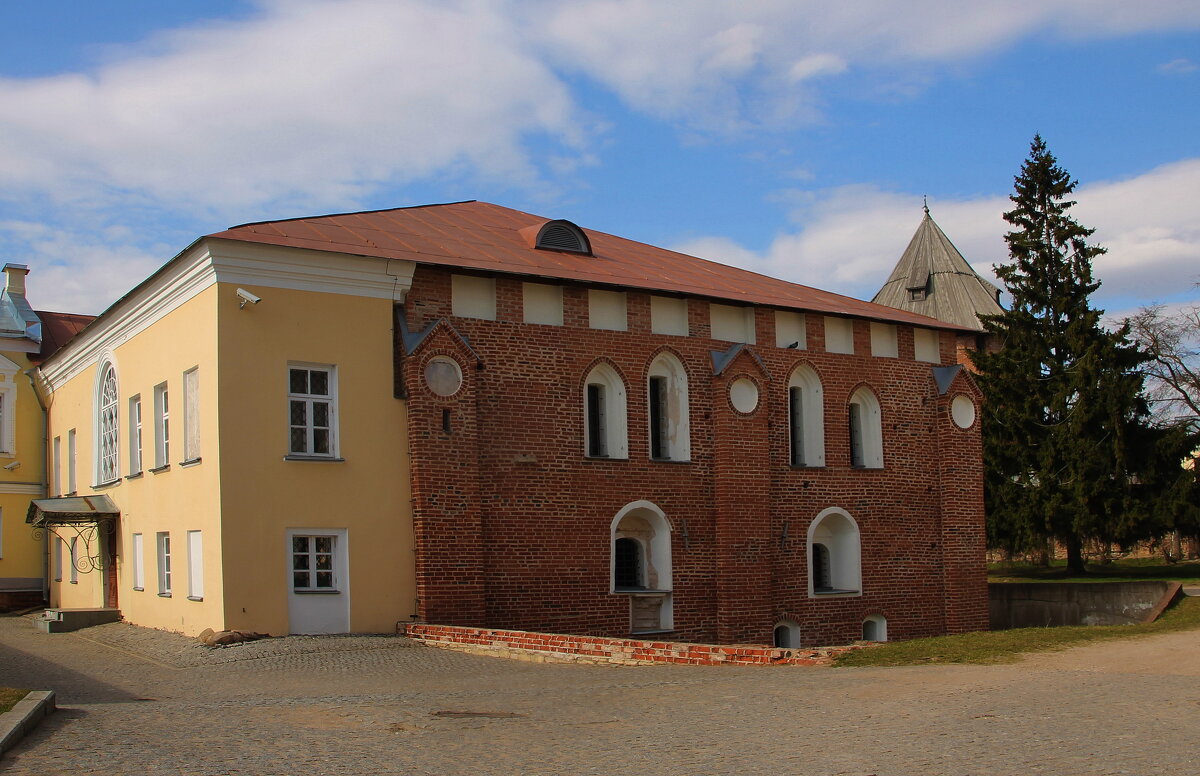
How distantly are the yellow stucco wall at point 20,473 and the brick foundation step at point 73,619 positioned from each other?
612 centimetres

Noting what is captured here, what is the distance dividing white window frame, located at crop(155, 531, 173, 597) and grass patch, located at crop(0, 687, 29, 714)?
906 centimetres

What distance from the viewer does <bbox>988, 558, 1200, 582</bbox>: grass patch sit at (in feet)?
110

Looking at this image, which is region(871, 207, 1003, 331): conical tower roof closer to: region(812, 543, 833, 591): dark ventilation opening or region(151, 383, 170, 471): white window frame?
region(812, 543, 833, 591): dark ventilation opening

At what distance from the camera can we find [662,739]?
8844 millimetres

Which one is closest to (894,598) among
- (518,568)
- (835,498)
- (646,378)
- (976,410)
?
(835,498)

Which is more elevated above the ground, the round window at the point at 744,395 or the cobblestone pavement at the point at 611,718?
the round window at the point at 744,395

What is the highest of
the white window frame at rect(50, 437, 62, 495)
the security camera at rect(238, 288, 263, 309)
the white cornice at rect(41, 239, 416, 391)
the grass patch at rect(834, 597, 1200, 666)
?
the white cornice at rect(41, 239, 416, 391)

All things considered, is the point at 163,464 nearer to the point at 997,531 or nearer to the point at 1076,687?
the point at 1076,687

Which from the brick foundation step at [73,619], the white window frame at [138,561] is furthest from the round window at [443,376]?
the brick foundation step at [73,619]

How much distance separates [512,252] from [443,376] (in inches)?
138

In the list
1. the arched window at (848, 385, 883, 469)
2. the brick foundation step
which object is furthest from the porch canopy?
the arched window at (848, 385, 883, 469)

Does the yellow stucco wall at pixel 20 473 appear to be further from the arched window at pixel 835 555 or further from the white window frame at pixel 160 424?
the arched window at pixel 835 555

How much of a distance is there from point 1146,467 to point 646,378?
19412mm

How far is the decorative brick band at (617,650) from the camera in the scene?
1359 cm
